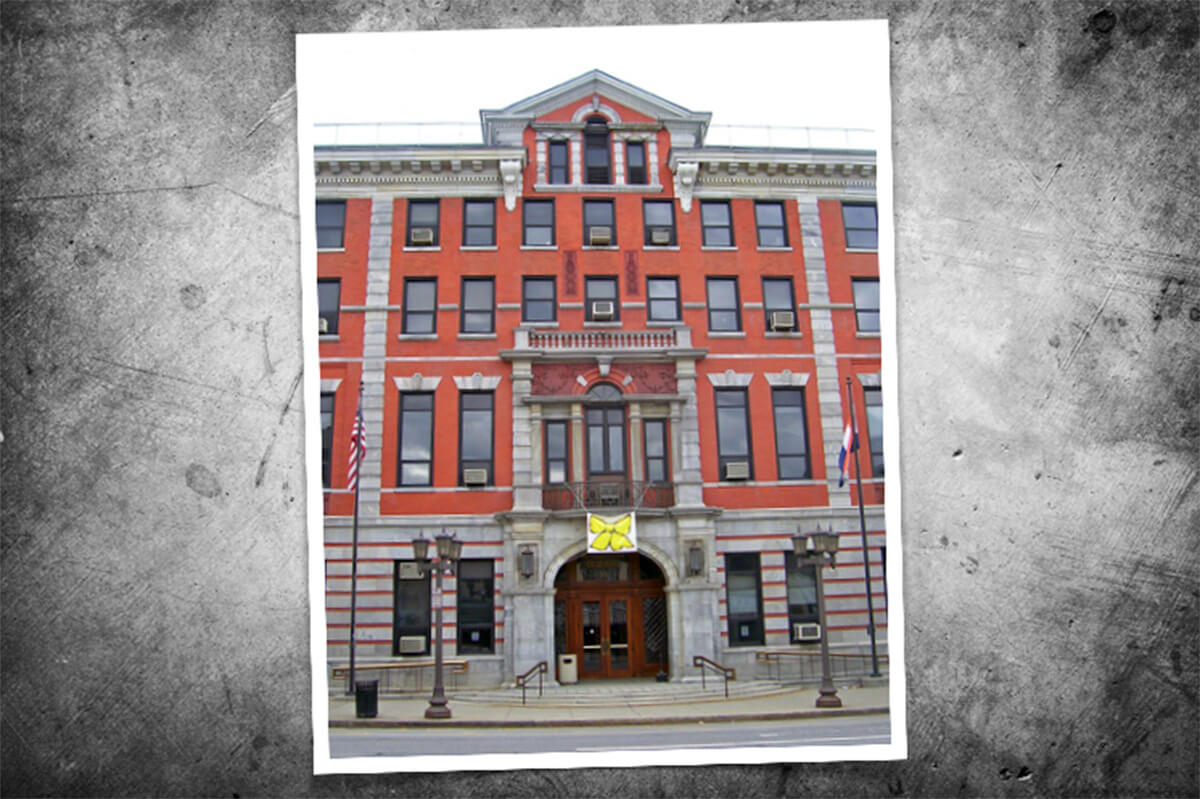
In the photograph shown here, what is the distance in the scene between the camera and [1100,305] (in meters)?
5.61

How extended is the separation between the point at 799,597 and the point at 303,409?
3.00m

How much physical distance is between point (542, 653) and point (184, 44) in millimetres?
4149

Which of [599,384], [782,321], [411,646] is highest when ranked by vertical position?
[782,321]

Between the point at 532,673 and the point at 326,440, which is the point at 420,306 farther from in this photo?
the point at 532,673

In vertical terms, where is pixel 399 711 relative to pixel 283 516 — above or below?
below

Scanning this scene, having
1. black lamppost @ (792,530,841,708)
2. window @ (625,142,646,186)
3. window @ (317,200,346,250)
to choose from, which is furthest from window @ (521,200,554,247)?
black lamppost @ (792,530,841,708)

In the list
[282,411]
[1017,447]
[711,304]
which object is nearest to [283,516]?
[282,411]

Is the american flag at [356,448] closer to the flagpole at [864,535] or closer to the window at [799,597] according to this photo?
the window at [799,597]

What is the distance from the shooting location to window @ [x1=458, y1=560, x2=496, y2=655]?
5344 mm

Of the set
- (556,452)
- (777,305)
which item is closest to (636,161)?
(777,305)

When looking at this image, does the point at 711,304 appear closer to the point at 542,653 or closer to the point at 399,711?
the point at 542,653

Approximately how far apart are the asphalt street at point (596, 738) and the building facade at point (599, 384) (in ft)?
1.01

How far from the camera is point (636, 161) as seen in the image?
5598 mm

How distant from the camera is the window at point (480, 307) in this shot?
549cm
